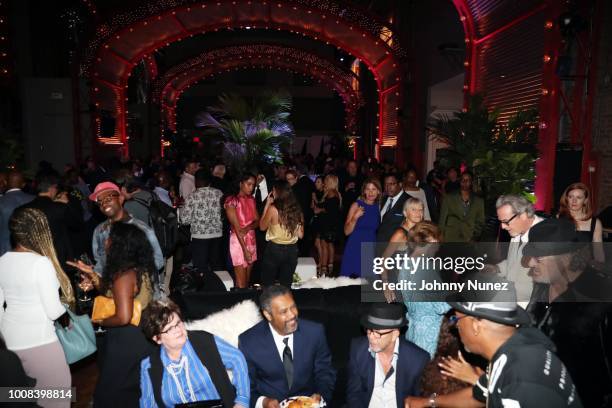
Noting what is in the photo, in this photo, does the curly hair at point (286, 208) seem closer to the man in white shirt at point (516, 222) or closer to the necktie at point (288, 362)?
the man in white shirt at point (516, 222)

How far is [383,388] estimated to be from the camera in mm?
2764

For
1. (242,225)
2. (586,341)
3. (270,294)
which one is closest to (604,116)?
(586,341)

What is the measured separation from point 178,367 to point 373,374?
3.71 ft

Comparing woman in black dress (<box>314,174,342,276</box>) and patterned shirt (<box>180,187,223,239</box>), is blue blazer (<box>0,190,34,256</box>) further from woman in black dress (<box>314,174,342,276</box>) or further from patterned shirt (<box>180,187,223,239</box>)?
woman in black dress (<box>314,174,342,276</box>)

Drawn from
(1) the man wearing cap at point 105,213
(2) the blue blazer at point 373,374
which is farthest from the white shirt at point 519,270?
(1) the man wearing cap at point 105,213

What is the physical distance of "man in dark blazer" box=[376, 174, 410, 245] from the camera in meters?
4.70

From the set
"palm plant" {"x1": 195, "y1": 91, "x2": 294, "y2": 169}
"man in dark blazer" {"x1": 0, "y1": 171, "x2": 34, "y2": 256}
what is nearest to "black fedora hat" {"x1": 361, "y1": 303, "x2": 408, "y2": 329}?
"man in dark blazer" {"x1": 0, "y1": 171, "x2": 34, "y2": 256}

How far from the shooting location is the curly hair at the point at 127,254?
281 cm

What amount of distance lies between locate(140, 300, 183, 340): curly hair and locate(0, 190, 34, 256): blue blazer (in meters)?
3.41

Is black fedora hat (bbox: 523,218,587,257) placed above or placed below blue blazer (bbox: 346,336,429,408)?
above

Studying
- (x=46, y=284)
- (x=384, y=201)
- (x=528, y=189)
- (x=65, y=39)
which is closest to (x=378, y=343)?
(x=46, y=284)

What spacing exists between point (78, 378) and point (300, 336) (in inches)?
100

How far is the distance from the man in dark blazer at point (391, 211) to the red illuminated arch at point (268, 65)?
14.6 metres

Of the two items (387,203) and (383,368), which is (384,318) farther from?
(387,203)
